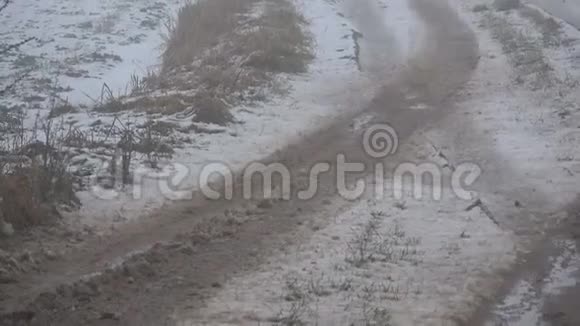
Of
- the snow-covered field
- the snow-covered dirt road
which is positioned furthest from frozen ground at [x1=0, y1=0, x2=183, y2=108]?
the snow-covered dirt road

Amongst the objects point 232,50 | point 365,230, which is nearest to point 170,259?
point 365,230

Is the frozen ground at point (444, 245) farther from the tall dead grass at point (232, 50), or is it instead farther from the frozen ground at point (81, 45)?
the frozen ground at point (81, 45)

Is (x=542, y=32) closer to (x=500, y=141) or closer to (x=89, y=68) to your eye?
(x=500, y=141)

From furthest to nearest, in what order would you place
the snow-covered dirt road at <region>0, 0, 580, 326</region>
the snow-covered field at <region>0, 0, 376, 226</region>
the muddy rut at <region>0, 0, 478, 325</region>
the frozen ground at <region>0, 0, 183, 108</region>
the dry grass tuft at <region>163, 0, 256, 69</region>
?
the frozen ground at <region>0, 0, 183, 108</region> → the dry grass tuft at <region>163, 0, 256, 69</region> → the snow-covered field at <region>0, 0, 376, 226</region> → the snow-covered dirt road at <region>0, 0, 580, 326</region> → the muddy rut at <region>0, 0, 478, 325</region>

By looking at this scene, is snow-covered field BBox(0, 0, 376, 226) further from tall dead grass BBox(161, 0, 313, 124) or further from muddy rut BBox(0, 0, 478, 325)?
muddy rut BBox(0, 0, 478, 325)

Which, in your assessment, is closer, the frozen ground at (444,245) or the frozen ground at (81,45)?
the frozen ground at (444,245)

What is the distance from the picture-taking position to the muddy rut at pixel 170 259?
5129 millimetres

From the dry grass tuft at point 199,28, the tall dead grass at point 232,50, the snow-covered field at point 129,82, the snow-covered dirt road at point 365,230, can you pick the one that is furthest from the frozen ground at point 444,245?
the dry grass tuft at point 199,28

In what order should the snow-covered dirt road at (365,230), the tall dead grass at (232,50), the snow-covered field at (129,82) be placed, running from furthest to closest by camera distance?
the tall dead grass at (232,50)
the snow-covered field at (129,82)
the snow-covered dirt road at (365,230)

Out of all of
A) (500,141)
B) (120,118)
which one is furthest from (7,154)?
(500,141)

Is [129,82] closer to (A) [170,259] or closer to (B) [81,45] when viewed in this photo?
(B) [81,45]

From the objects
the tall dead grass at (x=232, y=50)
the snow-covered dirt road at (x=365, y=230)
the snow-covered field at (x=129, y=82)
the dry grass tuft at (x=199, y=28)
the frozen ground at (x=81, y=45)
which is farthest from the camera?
the frozen ground at (x=81, y=45)

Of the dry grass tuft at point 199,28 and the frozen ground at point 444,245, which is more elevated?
the dry grass tuft at point 199,28

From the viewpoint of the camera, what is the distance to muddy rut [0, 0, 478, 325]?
513cm
